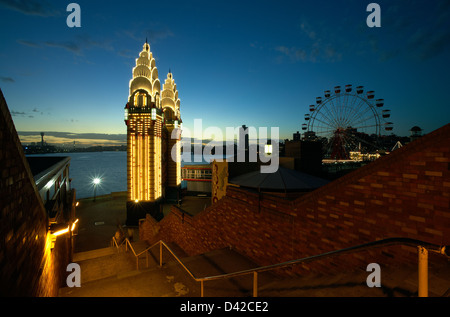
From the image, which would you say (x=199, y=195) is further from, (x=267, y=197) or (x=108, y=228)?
(x=267, y=197)

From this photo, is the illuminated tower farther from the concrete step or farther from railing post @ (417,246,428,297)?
railing post @ (417,246,428,297)

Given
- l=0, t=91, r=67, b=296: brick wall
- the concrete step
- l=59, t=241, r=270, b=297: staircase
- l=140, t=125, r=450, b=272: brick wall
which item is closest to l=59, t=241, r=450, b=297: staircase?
l=59, t=241, r=270, b=297: staircase

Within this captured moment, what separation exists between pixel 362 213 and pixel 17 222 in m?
6.79

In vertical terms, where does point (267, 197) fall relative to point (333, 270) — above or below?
above

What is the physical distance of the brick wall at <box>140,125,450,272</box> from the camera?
12.8 ft

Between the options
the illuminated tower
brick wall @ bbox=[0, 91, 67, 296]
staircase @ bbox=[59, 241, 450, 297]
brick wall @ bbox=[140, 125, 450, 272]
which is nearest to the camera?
brick wall @ bbox=[0, 91, 67, 296]

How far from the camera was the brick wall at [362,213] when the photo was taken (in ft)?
12.8

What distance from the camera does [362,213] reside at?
4855mm

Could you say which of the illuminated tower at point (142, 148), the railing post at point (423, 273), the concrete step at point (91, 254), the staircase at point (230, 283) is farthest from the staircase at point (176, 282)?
the illuminated tower at point (142, 148)

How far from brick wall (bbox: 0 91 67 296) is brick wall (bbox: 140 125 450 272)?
5.78 metres

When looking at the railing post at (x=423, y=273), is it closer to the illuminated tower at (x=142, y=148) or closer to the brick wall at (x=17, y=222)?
the brick wall at (x=17, y=222)
